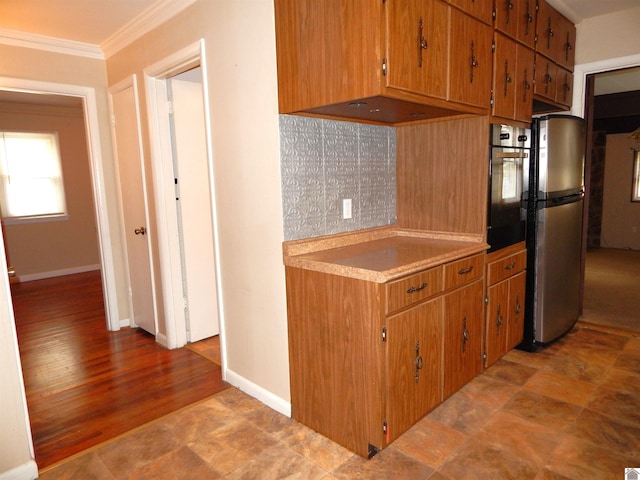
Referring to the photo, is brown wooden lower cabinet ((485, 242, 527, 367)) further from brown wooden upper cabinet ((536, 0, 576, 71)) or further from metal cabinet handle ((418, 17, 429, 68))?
brown wooden upper cabinet ((536, 0, 576, 71))

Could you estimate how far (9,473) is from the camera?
1.81m

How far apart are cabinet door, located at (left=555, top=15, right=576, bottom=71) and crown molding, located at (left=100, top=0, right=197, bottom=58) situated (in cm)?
272

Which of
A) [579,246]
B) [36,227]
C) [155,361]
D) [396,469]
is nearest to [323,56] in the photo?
[396,469]

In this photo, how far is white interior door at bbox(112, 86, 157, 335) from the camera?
3.35 metres

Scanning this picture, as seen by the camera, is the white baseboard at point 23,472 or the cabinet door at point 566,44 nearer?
the white baseboard at point 23,472

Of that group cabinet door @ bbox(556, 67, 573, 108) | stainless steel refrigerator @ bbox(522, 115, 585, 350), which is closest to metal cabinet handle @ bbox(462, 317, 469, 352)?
stainless steel refrigerator @ bbox(522, 115, 585, 350)

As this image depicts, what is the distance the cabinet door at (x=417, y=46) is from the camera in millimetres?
1763

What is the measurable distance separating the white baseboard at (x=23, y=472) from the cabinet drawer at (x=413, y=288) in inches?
68.8

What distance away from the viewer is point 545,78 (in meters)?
3.06

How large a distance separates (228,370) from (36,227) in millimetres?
4784

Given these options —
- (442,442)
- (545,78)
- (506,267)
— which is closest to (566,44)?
(545,78)

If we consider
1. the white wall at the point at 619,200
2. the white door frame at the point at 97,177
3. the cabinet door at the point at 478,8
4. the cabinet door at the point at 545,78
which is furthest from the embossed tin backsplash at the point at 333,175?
the white wall at the point at 619,200

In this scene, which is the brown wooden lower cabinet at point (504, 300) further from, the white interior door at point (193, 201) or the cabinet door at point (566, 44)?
the white interior door at point (193, 201)

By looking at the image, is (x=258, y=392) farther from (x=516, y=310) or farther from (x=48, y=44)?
(x=48, y=44)
